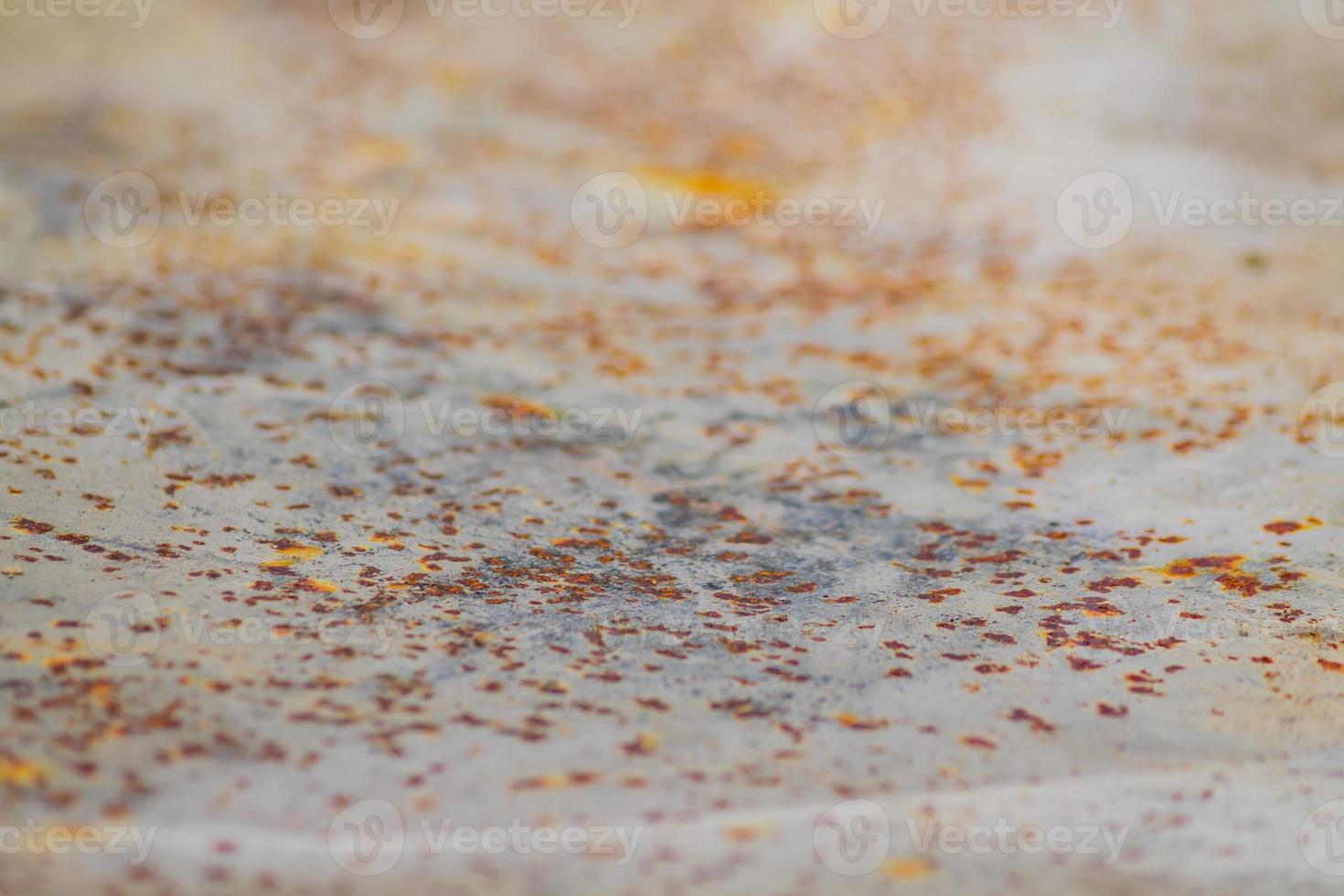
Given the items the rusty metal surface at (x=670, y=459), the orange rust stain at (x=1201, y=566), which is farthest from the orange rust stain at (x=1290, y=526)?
the orange rust stain at (x=1201, y=566)

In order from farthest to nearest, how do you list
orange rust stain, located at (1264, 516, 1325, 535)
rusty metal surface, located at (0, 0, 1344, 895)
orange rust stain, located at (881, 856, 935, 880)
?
orange rust stain, located at (1264, 516, 1325, 535)
rusty metal surface, located at (0, 0, 1344, 895)
orange rust stain, located at (881, 856, 935, 880)

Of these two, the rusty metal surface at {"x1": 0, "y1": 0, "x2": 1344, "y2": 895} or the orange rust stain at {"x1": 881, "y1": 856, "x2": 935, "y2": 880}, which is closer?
the orange rust stain at {"x1": 881, "y1": 856, "x2": 935, "y2": 880}

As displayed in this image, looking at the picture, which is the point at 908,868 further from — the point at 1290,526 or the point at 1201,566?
the point at 1290,526

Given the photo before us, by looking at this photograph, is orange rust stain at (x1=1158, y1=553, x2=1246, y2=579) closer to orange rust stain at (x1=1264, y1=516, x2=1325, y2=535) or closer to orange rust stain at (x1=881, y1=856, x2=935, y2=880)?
orange rust stain at (x1=1264, y1=516, x2=1325, y2=535)

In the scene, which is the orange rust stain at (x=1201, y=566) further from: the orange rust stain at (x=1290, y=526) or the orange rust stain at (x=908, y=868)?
the orange rust stain at (x=908, y=868)

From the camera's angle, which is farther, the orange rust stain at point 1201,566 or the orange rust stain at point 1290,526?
the orange rust stain at point 1290,526

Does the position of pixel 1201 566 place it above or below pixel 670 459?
below

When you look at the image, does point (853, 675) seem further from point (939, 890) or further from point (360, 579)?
point (360, 579)

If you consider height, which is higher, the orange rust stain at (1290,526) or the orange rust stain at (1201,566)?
the orange rust stain at (1290,526)

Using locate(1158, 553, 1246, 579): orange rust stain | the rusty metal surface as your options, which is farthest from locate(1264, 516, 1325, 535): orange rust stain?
locate(1158, 553, 1246, 579): orange rust stain

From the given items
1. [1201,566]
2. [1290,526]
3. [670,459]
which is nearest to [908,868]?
[1201,566]
